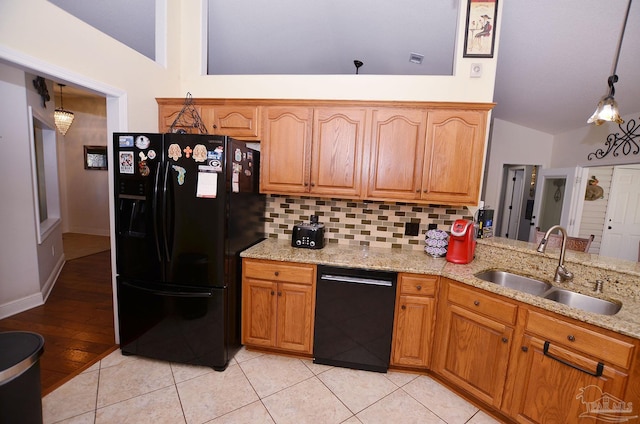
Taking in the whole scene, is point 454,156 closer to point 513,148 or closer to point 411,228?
point 411,228

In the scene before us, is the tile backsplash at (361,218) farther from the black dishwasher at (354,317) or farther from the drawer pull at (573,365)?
the drawer pull at (573,365)

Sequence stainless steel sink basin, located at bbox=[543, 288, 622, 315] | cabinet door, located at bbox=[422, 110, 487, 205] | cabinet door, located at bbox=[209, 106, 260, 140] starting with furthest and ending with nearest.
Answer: cabinet door, located at bbox=[209, 106, 260, 140] < cabinet door, located at bbox=[422, 110, 487, 205] < stainless steel sink basin, located at bbox=[543, 288, 622, 315]

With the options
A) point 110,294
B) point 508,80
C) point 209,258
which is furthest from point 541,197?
point 110,294

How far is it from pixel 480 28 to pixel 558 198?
4908 mm

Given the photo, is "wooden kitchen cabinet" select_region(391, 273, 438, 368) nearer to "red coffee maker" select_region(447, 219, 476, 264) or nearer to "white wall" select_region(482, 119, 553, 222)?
"red coffee maker" select_region(447, 219, 476, 264)

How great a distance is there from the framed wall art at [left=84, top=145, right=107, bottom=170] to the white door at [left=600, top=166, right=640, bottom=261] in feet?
30.1

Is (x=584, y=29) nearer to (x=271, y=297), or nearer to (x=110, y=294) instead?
(x=271, y=297)

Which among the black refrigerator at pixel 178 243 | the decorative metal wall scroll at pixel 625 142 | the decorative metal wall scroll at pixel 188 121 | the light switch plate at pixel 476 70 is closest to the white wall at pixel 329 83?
the light switch plate at pixel 476 70

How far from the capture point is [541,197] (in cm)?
536

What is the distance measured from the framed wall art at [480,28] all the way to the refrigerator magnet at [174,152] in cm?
232

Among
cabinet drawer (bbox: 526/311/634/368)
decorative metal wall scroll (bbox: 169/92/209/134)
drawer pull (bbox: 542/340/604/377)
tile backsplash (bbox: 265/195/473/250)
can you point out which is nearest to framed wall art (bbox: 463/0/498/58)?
tile backsplash (bbox: 265/195/473/250)

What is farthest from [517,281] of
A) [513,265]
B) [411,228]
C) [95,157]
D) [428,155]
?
[95,157]

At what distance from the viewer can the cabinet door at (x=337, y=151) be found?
7.34 ft

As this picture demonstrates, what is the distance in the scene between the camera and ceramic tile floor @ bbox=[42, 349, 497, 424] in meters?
1.69
